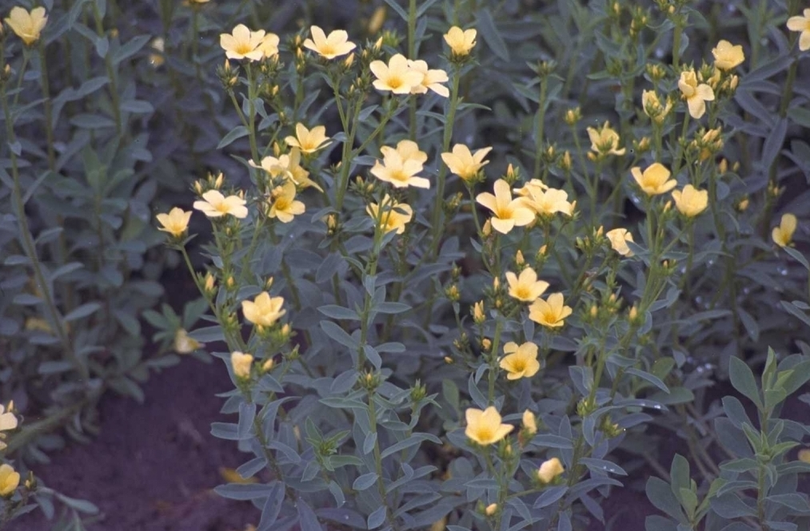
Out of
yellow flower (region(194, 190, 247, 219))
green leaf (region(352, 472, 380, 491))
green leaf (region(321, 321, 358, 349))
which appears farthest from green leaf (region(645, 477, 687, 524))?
yellow flower (region(194, 190, 247, 219))

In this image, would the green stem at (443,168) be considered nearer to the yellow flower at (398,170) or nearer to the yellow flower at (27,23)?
the yellow flower at (398,170)

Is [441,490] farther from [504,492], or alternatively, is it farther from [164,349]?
[164,349]

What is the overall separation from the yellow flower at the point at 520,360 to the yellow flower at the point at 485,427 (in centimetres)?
25

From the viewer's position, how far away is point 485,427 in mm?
1948

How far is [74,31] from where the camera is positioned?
303cm

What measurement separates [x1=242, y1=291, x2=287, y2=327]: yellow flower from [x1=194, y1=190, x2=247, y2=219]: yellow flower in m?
0.20

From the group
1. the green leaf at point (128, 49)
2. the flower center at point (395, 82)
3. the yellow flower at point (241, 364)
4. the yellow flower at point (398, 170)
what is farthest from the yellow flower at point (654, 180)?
the green leaf at point (128, 49)

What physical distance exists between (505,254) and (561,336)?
11.9 inches

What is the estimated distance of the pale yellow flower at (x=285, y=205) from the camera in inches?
86.0

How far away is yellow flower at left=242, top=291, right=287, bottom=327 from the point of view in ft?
6.41

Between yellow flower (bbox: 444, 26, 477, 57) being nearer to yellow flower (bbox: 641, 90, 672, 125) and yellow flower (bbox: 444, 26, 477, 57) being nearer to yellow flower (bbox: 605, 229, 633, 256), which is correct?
yellow flower (bbox: 641, 90, 672, 125)

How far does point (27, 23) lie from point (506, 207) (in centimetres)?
142

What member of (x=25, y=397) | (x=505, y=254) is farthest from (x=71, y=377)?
(x=505, y=254)

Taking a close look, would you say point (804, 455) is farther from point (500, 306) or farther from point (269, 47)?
point (269, 47)
